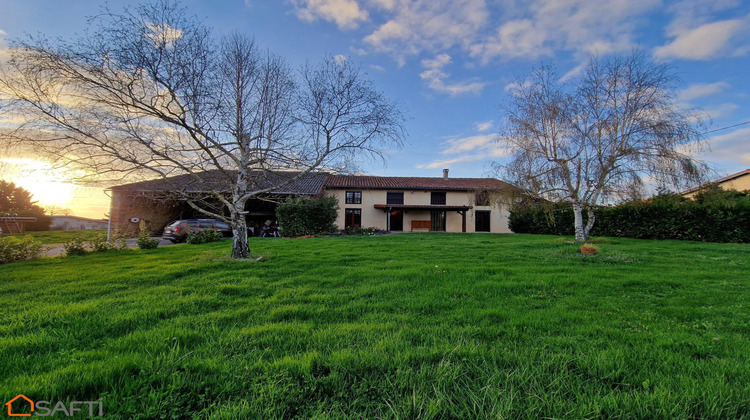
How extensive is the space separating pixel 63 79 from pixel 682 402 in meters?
9.38

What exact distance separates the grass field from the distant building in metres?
28.7

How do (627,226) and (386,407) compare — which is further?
(627,226)

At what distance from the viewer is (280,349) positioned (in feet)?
7.41

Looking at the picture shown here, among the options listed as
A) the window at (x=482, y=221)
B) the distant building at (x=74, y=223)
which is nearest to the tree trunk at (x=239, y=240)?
the window at (x=482, y=221)

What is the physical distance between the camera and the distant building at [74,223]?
79.6 ft

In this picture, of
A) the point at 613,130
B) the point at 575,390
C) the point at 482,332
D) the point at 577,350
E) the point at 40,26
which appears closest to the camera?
the point at 575,390

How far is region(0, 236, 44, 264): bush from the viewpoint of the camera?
673 cm

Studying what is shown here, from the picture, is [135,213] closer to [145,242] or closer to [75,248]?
[145,242]

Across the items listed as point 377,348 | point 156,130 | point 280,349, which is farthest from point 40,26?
point 377,348

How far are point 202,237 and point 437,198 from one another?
64.0 feet

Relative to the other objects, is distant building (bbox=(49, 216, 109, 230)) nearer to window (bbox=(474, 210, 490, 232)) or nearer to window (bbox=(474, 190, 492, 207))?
window (bbox=(474, 190, 492, 207))

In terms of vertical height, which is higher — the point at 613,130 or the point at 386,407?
the point at 613,130

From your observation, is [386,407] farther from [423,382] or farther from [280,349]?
[280,349]

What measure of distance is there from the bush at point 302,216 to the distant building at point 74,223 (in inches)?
737
